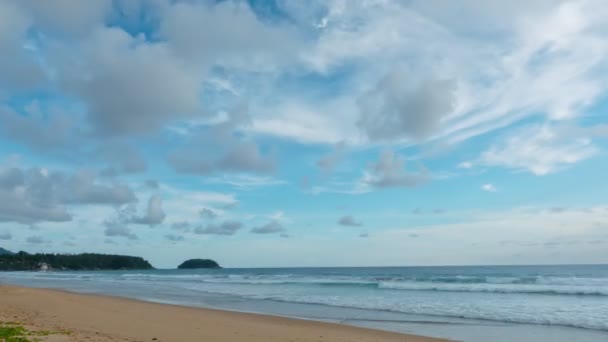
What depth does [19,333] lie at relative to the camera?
34.0 ft

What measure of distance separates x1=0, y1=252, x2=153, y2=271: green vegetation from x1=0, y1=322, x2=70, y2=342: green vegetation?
585 ft

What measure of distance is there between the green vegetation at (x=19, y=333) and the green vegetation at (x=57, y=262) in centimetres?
17838

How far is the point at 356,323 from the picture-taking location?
17547 millimetres

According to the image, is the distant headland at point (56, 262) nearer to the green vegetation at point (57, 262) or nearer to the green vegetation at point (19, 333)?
the green vegetation at point (57, 262)

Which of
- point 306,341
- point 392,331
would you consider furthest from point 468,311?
point 306,341

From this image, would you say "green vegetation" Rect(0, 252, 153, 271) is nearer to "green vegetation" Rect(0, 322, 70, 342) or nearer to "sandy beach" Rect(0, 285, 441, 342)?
"sandy beach" Rect(0, 285, 441, 342)

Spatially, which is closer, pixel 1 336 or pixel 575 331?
pixel 1 336

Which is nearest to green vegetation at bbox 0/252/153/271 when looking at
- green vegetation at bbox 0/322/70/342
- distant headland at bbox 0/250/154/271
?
distant headland at bbox 0/250/154/271

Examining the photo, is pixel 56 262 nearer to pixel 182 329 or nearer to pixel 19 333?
pixel 182 329

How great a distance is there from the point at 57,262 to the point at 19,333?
628ft

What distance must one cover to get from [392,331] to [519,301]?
48.3 feet

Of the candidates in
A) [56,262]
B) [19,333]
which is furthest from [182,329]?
[56,262]

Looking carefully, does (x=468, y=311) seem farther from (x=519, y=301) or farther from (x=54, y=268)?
(x=54, y=268)

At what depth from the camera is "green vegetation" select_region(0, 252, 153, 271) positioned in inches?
6619
